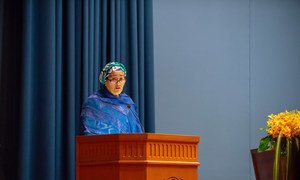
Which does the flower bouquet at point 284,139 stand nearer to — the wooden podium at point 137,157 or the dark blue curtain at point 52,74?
the wooden podium at point 137,157

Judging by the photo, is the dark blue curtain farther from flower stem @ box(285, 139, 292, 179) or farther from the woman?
flower stem @ box(285, 139, 292, 179)

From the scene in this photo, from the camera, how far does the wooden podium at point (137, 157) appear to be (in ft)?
10.5

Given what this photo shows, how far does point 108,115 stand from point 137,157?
0.86m

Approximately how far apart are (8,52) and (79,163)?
2047mm

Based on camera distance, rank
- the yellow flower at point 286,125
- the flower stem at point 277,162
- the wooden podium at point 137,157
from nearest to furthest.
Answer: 1. the flower stem at point 277,162
2. the yellow flower at point 286,125
3. the wooden podium at point 137,157

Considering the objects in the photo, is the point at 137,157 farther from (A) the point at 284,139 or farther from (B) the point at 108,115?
(A) the point at 284,139

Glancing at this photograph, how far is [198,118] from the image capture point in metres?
5.72

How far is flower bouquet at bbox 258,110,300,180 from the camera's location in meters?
1.85

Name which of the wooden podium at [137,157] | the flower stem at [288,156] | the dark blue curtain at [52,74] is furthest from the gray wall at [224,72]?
the flower stem at [288,156]

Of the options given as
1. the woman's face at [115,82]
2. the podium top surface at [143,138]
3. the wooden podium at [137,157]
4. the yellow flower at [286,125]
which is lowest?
the wooden podium at [137,157]

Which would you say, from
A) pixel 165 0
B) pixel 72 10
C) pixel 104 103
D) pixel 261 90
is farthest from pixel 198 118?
pixel 104 103

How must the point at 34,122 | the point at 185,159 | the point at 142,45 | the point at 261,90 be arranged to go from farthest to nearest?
the point at 261,90
the point at 142,45
the point at 34,122
the point at 185,159

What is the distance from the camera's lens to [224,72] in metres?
5.83

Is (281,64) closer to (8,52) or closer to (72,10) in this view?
(72,10)
